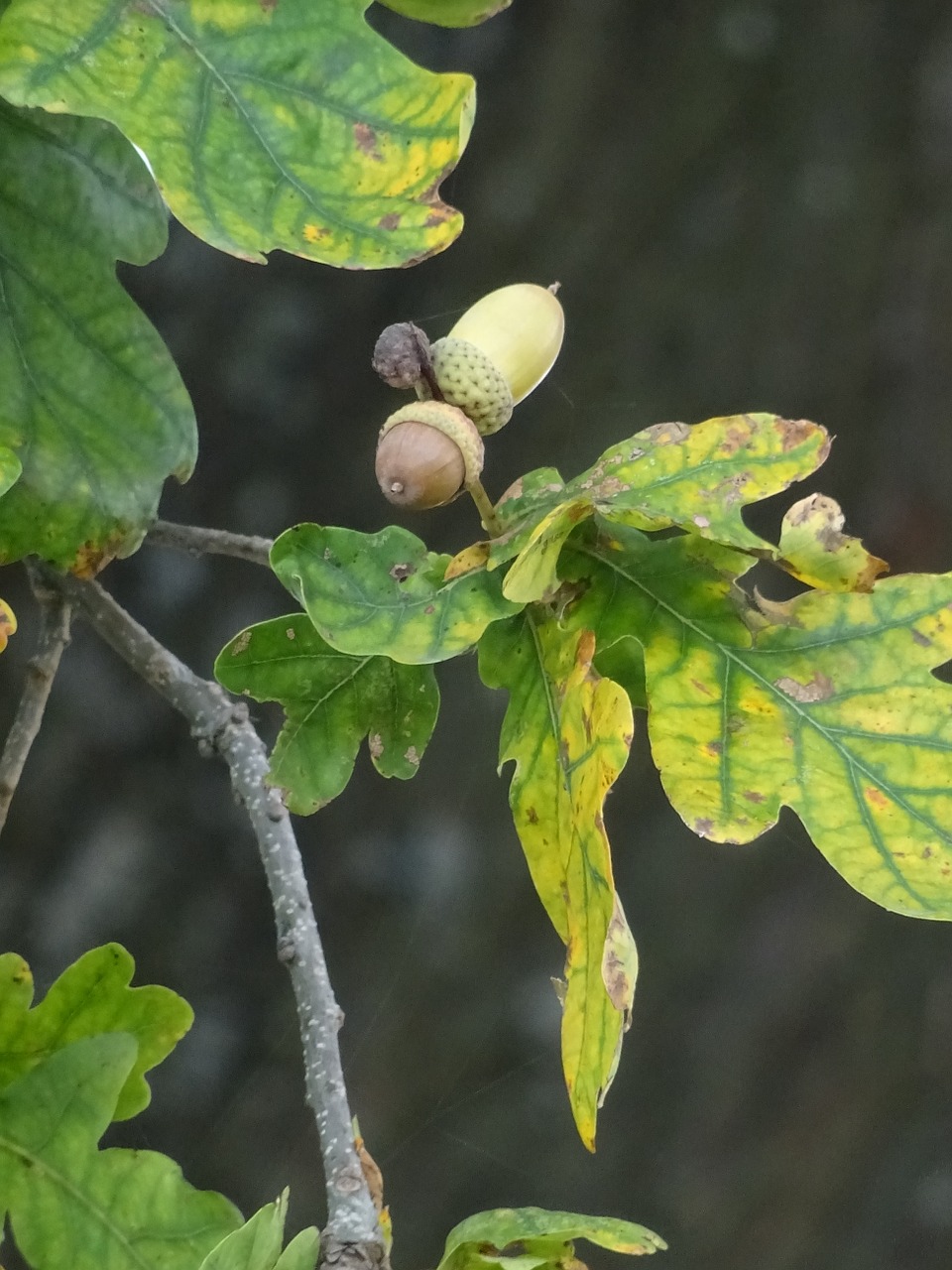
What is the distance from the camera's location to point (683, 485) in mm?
402

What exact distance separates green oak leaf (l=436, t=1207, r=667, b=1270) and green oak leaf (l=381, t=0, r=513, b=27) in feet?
1.51

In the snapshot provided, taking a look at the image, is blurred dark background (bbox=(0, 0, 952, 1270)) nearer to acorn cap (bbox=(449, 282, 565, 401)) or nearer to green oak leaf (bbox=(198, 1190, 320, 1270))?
acorn cap (bbox=(449, 282, 565, 401))

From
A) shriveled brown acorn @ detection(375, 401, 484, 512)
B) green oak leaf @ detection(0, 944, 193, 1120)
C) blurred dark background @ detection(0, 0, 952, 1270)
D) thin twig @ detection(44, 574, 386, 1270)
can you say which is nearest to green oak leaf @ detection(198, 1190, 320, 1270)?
thin twig @ detection(44, 574, 386, 1270)

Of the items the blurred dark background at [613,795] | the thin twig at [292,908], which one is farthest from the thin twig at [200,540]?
the blurred dark background at [613,795]

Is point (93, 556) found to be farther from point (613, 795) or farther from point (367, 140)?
point (613, 795)

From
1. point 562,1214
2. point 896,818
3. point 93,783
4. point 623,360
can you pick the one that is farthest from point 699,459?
point 93,783

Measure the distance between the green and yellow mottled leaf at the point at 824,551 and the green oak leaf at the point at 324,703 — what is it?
0.16 metres

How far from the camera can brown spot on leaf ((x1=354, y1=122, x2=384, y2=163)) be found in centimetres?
37

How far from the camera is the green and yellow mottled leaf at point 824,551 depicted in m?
0.40

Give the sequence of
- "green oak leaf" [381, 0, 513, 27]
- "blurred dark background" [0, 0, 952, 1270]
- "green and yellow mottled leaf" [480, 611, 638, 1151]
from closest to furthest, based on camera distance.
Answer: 1. "green and yellow mottled leaf" [480, 611, 638, 1151]
2. "green oak leaf" [381, 0, 513, 27]
3. "blurred dark background" [0, 0, 952, 1270]

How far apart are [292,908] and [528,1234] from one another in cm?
16

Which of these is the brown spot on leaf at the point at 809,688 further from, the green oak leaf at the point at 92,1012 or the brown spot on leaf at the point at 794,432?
the green oak leaf at the point at 92,1012

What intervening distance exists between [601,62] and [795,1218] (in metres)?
1.11

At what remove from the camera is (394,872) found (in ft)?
3.68
